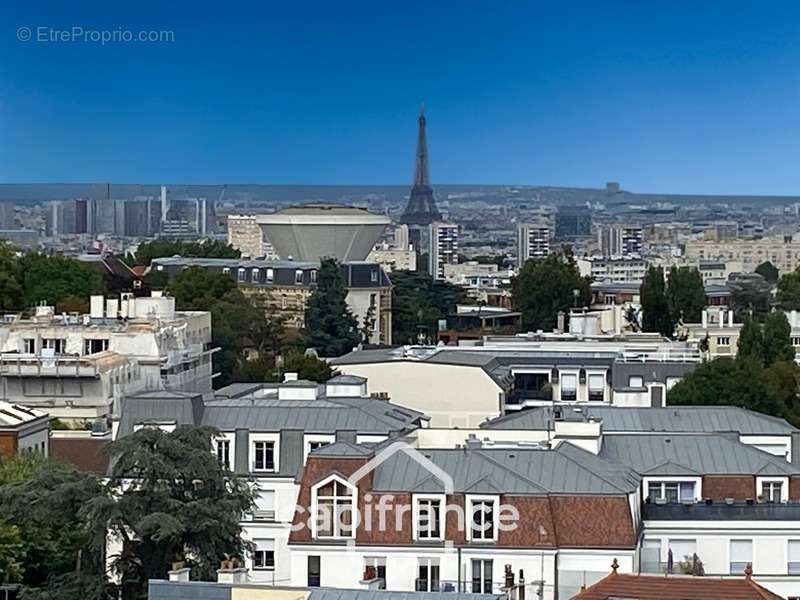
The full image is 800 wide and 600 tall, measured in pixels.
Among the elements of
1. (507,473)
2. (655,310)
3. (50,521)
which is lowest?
(655,310)

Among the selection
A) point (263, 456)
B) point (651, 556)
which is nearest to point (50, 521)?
point (263, 456)

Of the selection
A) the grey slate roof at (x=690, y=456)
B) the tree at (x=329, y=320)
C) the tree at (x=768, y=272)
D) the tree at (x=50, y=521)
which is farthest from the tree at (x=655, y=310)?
the tree at (x=768, y=272)

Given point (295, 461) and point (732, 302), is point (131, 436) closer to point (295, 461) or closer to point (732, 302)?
point (295, 461)

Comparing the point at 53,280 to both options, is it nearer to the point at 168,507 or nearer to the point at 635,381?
the point at 635,381

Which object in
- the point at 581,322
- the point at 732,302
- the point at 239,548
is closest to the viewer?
the point at 239,548

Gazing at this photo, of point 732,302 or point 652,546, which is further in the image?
point 732,302

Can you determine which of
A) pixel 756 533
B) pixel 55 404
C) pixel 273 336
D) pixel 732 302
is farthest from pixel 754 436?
pixel 732 302
